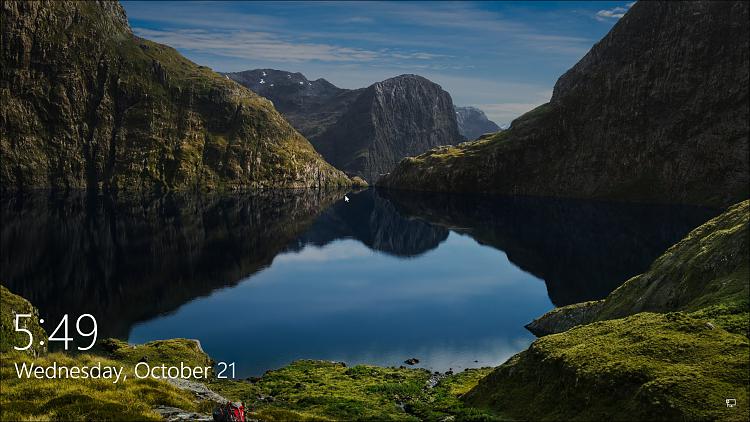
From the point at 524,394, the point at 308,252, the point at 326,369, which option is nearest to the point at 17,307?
the point at 326,369

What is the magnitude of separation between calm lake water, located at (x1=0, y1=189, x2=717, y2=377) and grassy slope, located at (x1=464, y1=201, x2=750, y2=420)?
26355 millimetres

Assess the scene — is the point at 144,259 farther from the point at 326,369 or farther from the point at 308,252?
the point at 326,369

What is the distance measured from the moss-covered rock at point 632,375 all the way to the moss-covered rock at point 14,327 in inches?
1454

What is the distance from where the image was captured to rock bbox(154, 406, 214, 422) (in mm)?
24734

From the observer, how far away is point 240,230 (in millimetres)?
176625

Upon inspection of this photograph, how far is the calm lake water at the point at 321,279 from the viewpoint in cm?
7125

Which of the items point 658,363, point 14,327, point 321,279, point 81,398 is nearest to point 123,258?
point 321,279

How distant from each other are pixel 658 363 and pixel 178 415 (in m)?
25.1

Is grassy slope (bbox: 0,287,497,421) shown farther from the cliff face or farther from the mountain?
the mountain

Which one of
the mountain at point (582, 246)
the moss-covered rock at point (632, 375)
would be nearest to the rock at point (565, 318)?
the mountain at point (582, 246)

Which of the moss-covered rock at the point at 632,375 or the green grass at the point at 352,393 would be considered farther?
the green grass at the point at 352,393

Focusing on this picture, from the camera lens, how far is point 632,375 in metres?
27.9

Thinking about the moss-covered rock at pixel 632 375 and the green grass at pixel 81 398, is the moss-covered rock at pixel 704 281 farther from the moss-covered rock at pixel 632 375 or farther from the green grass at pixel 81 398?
the green grass at pixel 81 398

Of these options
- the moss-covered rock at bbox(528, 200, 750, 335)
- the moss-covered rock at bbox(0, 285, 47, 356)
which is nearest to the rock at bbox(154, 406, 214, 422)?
the moss-covered rock at bbox(0, 285, 47, 356)
